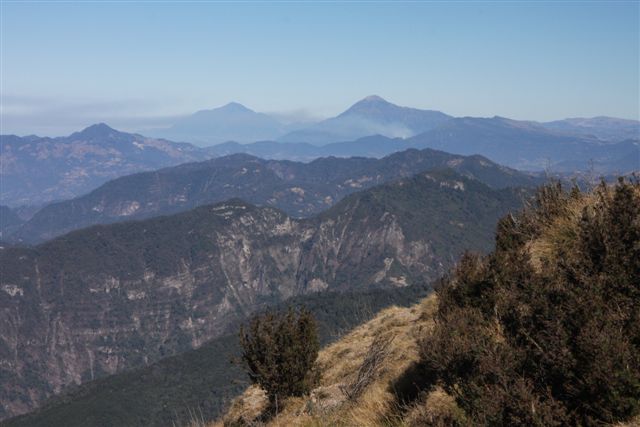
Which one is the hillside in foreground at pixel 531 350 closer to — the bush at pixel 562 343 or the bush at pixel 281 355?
the bush at pixel 562 343

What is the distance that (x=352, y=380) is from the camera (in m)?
9.67

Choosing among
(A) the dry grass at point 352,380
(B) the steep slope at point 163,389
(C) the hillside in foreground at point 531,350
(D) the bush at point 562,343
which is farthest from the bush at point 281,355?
(B) the steep slope at point 163,389

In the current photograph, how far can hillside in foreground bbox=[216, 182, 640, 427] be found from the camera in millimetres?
4812

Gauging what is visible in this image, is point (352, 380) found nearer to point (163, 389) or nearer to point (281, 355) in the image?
point (281, 355)

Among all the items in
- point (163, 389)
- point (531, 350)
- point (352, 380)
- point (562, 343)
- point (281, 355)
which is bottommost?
point (163, 389)

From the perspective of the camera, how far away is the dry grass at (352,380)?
7.22 m

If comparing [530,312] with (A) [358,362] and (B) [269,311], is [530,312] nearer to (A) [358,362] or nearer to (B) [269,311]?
(A) [358,362]

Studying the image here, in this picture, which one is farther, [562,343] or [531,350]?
[531,350]

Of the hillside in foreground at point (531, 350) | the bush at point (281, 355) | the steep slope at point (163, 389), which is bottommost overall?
the steep slope at point (163, 389)

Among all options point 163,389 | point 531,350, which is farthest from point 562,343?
point 163,389

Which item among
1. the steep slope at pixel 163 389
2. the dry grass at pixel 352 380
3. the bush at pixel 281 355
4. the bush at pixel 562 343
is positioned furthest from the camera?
the steep slope at pixel 163 389

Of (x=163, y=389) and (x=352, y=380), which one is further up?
(x=352, y=380)

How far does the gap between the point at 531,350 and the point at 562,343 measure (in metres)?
0.42

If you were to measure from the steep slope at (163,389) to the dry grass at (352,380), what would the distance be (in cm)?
11169
